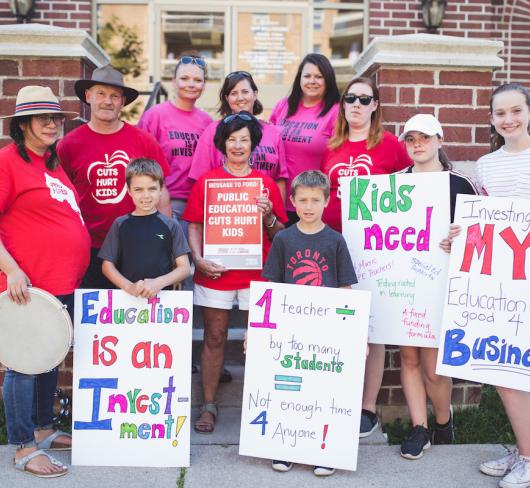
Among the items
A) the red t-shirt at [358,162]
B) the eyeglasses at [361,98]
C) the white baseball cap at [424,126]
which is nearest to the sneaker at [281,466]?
the red t-shirt at [358,162]

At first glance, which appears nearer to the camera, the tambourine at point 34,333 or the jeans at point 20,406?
the tambourine at point 34,333

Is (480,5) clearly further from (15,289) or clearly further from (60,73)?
(15,289)

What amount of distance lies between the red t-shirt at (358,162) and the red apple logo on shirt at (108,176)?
1.20m

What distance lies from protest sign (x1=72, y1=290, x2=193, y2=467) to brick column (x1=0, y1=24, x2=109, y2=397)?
0.75 m

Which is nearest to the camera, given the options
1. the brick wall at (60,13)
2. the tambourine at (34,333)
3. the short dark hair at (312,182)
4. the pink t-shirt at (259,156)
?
the tambourine at (34,333)

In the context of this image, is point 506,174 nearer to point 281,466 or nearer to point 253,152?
point 253,152

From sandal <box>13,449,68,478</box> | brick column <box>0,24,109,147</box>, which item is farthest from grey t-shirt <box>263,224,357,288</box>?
brick column <box>0,24,109,147</box>

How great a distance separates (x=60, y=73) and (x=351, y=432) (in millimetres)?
2830

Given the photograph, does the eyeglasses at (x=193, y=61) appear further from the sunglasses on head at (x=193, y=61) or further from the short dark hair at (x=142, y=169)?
the short dark hair at (x=142, y=169)

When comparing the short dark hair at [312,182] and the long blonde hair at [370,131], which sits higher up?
the long blonde hair at [370,131]

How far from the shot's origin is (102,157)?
12.1 ft

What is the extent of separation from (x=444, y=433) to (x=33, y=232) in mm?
2541

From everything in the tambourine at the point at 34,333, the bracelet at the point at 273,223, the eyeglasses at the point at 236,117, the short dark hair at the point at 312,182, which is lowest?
the tambourine at the point at 34,333

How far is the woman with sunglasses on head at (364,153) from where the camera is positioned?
3.74 meters
